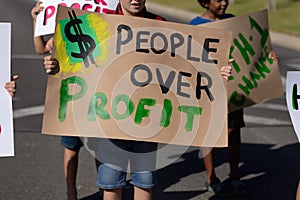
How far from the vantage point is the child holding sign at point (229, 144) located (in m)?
6.25

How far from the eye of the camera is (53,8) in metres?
5.77

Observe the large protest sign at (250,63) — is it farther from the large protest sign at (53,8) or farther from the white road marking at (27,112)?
the white road marking at (27,112)

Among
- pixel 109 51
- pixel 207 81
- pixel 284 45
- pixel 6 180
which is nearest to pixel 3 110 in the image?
pixel 109 51

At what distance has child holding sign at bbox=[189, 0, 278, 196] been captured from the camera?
6254mm

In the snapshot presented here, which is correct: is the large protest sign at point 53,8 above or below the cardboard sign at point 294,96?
above

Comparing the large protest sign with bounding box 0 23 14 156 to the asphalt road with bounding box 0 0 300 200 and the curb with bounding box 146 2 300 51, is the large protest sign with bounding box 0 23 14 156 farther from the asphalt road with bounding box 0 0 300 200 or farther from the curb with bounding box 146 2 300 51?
the curb with bounding box 146 2 300 51

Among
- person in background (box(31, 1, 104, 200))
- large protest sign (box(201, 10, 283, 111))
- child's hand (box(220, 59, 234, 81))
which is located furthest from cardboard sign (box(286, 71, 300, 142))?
person in background (box(31, 1, 104, 200))

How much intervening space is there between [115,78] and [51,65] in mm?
376

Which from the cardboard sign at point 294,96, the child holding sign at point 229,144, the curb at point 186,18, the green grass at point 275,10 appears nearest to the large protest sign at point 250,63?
the child holding sign at point 229,144

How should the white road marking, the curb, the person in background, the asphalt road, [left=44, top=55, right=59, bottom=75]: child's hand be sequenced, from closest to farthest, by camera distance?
[left=44, top=55, right=59, bottom=75]: child's hand
the person in background
the asphalt road
the white road marking
the curb

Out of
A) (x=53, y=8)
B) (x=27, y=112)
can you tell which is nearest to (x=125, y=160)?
(x=53, y=8)

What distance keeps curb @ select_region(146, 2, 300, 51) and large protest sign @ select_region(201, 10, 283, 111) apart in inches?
394

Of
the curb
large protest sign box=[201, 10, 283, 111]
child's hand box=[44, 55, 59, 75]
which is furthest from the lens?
the curb

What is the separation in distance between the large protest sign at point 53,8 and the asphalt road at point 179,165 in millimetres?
1345
